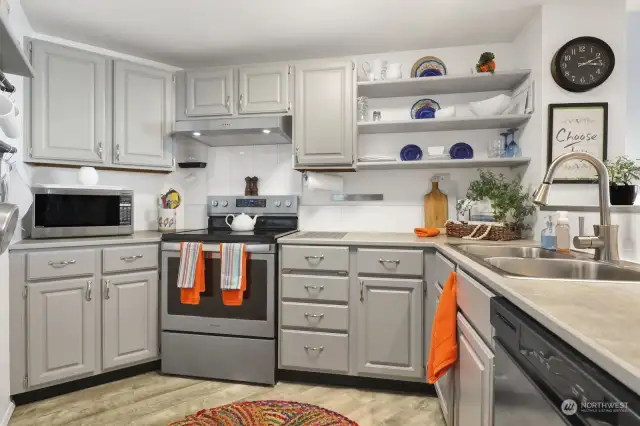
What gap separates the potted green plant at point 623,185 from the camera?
1.54 metres

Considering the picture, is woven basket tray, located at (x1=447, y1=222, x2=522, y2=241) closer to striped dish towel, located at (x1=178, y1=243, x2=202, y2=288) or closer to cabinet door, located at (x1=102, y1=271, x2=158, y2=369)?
striped dish towel, located at (x1=178, y1=243, x2=202, y2=288)

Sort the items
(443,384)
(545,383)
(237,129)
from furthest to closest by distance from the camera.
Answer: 1. (237,129)
2. (443,384)
3. (545,383)

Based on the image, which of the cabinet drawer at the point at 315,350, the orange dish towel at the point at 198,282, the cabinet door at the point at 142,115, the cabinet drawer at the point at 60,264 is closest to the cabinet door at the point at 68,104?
the cabinet door at the point at 142,115

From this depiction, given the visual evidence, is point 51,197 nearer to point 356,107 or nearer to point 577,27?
point 356,107

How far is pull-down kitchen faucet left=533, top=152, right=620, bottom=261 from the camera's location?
53.4 inches

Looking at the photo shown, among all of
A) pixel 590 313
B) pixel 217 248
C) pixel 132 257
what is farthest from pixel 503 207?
pixel 132 257

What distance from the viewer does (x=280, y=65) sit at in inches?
100

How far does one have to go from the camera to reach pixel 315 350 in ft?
7.18

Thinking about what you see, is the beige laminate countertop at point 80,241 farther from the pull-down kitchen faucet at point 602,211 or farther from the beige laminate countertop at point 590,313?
the pull-down kitchen faucet at point 602,211

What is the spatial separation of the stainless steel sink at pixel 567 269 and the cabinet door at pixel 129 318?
2.02 metres

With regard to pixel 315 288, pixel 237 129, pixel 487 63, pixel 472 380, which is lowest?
pixel 472 380

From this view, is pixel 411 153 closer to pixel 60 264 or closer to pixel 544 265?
pixel 544 265

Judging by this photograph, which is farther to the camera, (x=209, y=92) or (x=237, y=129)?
(x=209, y=92)

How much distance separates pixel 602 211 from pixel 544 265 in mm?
297
